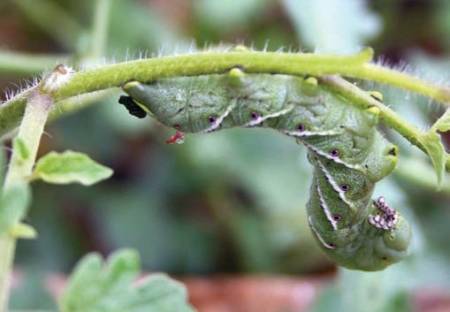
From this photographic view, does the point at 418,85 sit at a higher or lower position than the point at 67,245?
lower

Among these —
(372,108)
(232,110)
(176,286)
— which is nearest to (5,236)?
(176,286)

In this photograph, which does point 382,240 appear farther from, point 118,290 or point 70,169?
point 70,169

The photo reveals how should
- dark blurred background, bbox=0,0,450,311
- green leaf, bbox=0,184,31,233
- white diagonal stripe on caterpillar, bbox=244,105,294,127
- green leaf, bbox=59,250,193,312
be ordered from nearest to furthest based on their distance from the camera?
green leaf, bbox=0,184,31,233
green leaf, bbox=59,250,193,312
white diagonal stripe on caterpillar, bbox=244,105,294,127
dark blurred background, bbox=0,0,450,311

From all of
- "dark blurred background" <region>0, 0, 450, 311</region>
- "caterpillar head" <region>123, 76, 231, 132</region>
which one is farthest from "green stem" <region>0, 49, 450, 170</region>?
"dark blurred background" <region>0, 0, 450, 311</region>

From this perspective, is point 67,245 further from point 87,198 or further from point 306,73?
point 306,73

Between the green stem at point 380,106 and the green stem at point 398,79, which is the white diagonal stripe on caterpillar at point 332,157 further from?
→ the green stem at point 398,79

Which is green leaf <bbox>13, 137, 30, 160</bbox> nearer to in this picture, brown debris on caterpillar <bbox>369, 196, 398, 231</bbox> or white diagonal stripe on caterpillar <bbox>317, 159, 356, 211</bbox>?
white diagonal stripe on caterpillar <bbox>317, 159, 356, 211</bbox>

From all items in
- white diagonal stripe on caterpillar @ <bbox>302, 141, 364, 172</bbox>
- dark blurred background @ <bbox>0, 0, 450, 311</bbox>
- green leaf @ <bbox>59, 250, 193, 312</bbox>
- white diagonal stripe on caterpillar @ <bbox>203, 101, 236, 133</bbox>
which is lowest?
green leaf @ <bbox>59, 250, 193, 312</bbox>
